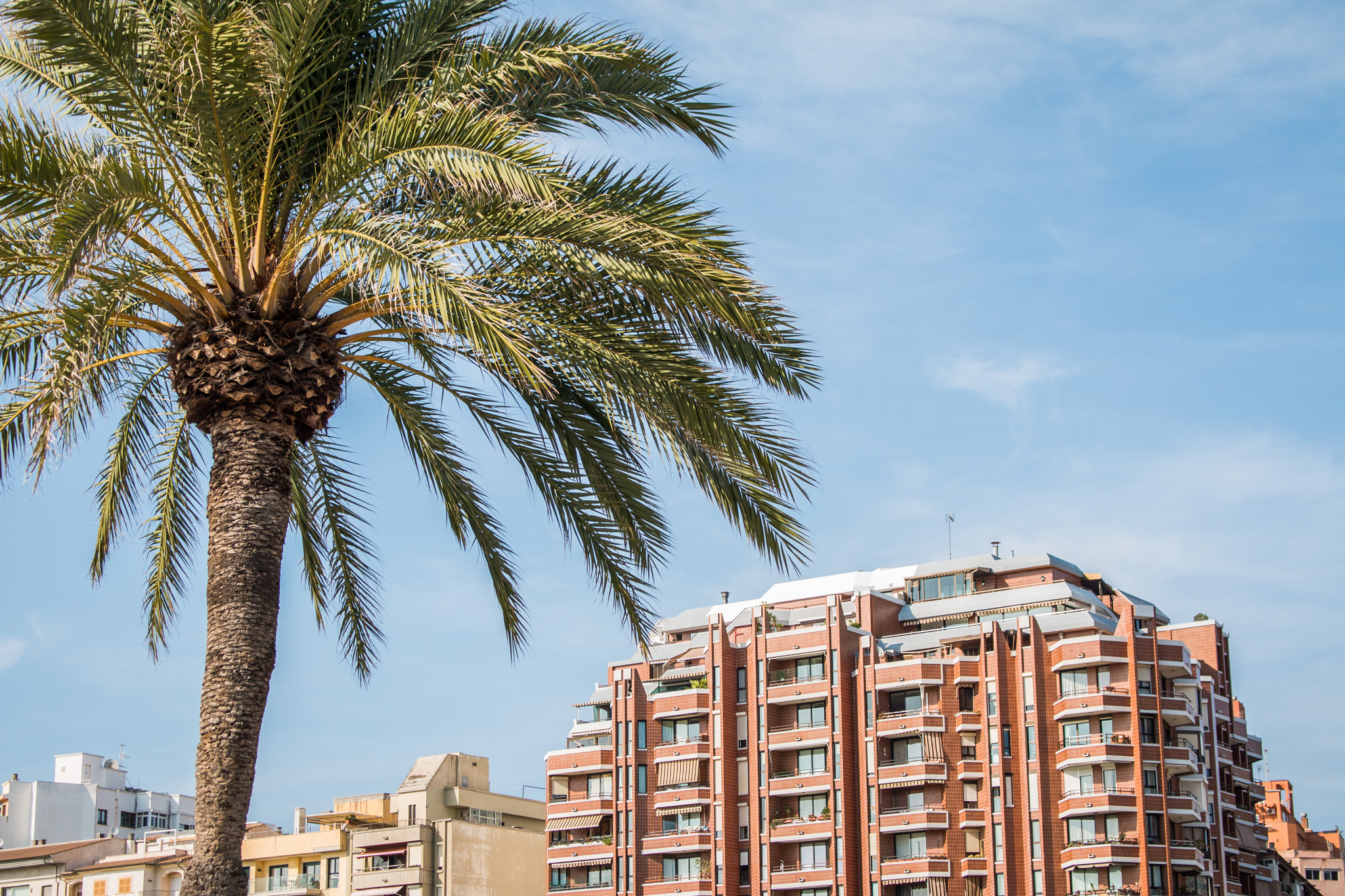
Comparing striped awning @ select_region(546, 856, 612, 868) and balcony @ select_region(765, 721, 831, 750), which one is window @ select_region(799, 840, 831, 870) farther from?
striped awning @ select_region(546, 856, 612, 868)

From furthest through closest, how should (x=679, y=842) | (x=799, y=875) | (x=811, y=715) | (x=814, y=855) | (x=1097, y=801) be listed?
(x=679, y=842)
(x=811, y=715)
(x=814, y=855)
(x=799, y=875)
(x=1097, y=801)

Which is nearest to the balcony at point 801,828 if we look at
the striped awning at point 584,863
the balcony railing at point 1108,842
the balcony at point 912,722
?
the balcony at point 912,722

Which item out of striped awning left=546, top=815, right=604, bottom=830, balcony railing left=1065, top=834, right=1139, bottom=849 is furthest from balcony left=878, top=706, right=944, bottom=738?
striped awning left=546, top=815, right=604, bottom=830

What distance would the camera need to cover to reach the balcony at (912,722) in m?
84.1

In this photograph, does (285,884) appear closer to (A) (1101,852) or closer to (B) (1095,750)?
(A) (1101,852)

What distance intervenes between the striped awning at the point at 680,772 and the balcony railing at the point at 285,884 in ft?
69.3

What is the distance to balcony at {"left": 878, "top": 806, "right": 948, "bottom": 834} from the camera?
272 feet

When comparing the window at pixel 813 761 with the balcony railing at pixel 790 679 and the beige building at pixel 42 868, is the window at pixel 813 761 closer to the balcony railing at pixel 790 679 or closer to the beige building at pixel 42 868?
the balcony railing at pixel 790 679

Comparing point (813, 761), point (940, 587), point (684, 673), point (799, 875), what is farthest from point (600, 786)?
point (940, 587)

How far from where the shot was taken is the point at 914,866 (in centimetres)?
8231

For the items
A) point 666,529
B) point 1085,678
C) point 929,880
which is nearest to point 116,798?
point 929,880

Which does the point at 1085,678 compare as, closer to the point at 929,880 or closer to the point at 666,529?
the point at 929,880

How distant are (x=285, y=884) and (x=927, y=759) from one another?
38901 mm

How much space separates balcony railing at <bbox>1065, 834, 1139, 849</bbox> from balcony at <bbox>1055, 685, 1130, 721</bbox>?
20.7 ft
